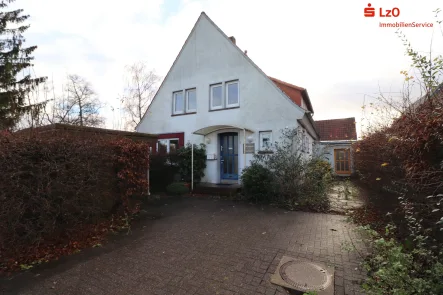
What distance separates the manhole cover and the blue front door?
7273 mm

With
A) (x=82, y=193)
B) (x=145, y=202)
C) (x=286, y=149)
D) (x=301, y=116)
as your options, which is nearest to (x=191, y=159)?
(x=145, y=202)

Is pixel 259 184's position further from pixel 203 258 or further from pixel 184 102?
pixel 184 102

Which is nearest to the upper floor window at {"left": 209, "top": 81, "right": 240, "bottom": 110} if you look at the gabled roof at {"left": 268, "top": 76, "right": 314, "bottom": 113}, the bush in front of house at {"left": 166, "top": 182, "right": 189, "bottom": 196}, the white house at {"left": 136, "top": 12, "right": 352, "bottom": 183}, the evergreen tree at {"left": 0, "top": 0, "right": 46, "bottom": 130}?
the white house at {"left": 136, "top": 12, "right": 352, "bottom": 183}

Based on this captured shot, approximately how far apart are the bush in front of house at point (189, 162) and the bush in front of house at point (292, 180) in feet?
10.3

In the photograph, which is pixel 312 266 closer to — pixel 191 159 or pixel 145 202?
pixel 145 202

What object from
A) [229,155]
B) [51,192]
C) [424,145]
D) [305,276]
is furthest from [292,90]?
[51,192]

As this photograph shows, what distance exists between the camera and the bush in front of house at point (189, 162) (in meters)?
10.6

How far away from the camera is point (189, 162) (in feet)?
34.8

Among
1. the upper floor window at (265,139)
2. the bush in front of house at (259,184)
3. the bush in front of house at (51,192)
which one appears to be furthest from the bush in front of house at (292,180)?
the bush in front of house at (51,192)

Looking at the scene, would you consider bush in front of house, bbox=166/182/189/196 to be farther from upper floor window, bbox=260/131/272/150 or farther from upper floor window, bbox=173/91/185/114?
upper floor window, bbox=173/91/185/114

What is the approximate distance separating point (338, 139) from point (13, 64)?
23.7 m

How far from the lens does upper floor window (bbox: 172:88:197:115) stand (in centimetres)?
1215

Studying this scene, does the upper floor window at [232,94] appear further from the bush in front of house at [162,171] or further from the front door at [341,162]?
the front door at [341,162]

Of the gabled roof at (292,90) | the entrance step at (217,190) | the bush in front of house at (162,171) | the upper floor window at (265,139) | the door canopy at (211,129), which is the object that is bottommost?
the entrance step at (217,190)
